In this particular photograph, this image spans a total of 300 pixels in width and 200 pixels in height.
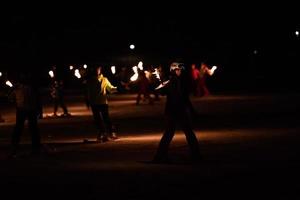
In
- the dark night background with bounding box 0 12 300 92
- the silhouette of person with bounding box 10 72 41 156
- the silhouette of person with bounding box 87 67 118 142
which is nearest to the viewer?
the silhouette of person with bounding box 10 72 41 156

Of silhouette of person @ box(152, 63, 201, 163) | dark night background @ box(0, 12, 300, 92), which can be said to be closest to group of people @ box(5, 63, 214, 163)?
silhouette of person @ box(152, 63, 201, 163)

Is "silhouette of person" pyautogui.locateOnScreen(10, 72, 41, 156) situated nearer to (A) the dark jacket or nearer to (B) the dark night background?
(A) the dark jacket

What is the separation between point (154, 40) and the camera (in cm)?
10938

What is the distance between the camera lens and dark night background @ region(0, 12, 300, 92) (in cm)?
9251

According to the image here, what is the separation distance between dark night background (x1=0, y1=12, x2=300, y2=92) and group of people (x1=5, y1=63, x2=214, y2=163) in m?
60.2

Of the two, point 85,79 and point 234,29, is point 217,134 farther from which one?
point 234,29

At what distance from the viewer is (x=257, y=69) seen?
82.2 m

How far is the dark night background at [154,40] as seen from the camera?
92.5 meters

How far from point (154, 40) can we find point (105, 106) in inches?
A: 3451

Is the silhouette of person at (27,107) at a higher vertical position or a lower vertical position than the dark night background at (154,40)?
lower

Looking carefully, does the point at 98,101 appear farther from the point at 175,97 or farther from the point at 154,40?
the point at 154,40

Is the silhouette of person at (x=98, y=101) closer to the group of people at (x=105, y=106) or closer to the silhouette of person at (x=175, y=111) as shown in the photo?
the group of people at (x=105, y=106)

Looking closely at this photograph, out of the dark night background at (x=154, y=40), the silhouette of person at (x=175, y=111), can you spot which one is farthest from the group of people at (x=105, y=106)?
the dark night background at (x=154, y=40)

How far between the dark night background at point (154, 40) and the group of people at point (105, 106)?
198 feet
